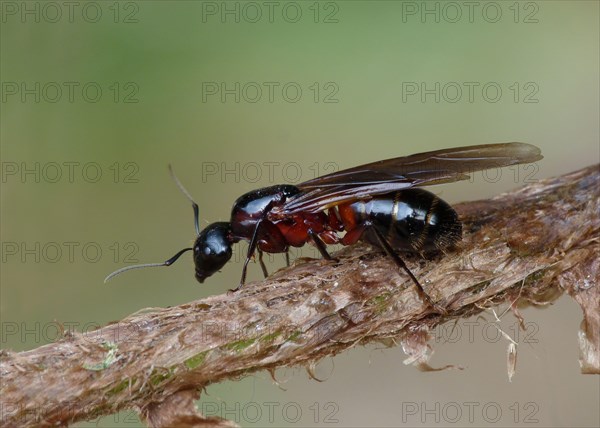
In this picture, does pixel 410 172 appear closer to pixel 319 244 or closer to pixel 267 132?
pixel 319 244

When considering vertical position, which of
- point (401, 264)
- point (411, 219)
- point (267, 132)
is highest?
point (267, 132)

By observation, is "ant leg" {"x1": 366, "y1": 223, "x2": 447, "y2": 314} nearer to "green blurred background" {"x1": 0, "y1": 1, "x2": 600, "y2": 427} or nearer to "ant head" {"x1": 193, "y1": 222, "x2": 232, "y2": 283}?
"ant head" {"x1": 193, "y1": 222, "x2": 232, "y2": 283}

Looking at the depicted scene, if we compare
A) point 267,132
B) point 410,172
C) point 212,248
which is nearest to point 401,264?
point 410,172

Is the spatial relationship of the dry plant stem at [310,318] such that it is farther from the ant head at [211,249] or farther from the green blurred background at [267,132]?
the green blurred background at [267,132]

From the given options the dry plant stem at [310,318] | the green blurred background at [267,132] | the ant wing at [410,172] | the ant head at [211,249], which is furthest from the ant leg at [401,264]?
the green blurred background at [267,132]

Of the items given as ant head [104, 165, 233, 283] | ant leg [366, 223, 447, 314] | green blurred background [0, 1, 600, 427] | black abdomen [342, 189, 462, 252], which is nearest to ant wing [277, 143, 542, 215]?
black abdomen [342, 189, 462, 252]
